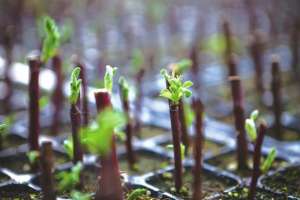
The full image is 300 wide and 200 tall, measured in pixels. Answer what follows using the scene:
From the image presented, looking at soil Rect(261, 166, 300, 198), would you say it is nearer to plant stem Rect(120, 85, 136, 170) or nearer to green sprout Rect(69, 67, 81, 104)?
plant stem Rect(120, 85, 136, 170)

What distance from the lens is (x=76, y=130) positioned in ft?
3.51

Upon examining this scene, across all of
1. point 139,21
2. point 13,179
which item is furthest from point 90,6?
point 13,179

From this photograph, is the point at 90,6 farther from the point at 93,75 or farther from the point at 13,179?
the point at 13,179

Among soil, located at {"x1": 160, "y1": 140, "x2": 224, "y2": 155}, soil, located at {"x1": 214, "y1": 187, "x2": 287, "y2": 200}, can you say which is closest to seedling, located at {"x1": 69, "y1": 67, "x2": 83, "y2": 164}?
soil, located at {"x1": 214, "y1": 187, "x2": 287, "y2": 200}

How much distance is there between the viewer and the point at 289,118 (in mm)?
1736

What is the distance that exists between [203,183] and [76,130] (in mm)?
375

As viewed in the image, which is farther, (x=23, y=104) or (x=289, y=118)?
(x=23, y=104)

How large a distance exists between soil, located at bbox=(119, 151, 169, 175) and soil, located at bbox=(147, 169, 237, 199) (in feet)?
0.26

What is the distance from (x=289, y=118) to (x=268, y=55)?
84 centimetres

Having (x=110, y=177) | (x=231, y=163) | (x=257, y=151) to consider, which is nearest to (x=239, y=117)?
(x=231, y=163)

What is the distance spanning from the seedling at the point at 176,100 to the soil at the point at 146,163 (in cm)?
21

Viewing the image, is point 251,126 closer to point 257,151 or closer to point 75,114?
point 257,151

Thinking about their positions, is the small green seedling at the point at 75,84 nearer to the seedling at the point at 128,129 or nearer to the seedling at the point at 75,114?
the seedling at the point at 75,114

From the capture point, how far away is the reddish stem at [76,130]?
1050mm
